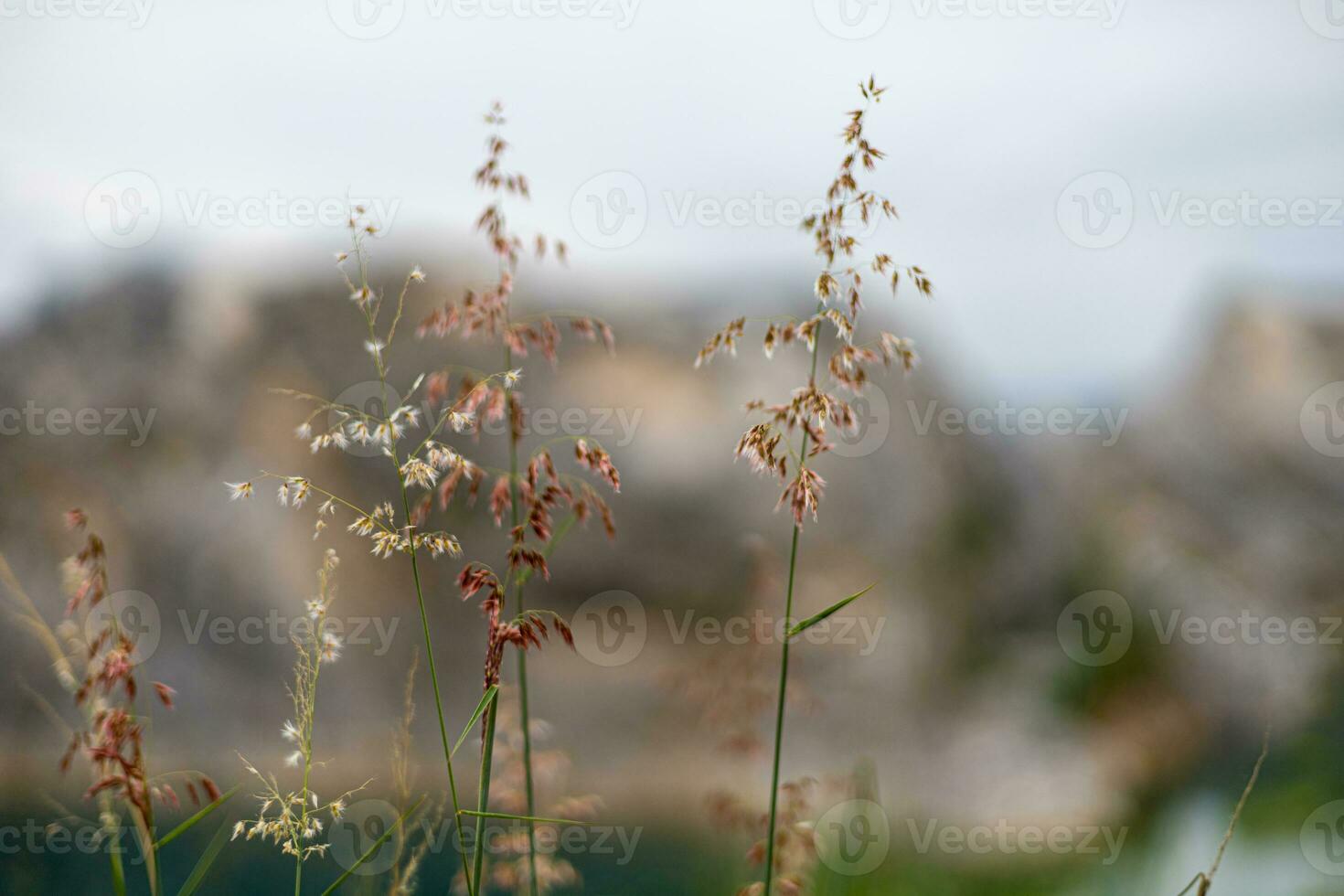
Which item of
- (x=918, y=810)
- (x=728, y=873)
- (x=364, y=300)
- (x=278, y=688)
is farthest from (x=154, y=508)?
(x=364, y=300)

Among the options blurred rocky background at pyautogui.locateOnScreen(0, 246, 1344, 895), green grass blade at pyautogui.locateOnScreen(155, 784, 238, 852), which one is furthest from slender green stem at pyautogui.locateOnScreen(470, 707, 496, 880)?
blurred rocky background at pyautogui.locateOnScreen(0, 246, 1344, 895)

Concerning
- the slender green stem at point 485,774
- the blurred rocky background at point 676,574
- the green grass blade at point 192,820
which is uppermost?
the slender green stem at point 485,774

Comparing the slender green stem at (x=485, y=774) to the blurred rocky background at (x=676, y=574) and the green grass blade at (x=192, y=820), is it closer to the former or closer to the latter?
the green grass blade at (x=192, y=820)

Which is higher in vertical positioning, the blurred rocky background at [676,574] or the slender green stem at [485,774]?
the slender green stem at [485,774]

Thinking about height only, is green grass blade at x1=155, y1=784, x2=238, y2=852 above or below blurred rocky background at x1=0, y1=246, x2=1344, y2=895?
above

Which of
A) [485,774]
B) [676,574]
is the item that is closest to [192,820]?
[485,774]

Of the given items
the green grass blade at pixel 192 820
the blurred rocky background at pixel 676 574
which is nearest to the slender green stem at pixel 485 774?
the green grass blade at pixel 192 820

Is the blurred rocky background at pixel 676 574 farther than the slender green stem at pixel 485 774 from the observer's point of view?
Yes

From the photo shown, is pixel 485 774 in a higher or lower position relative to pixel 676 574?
higher

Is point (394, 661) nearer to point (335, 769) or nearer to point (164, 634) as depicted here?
point (335, 769)

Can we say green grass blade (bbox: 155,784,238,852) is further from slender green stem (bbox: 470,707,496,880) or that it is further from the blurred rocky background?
the blurred rocky background

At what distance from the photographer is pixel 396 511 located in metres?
5.83

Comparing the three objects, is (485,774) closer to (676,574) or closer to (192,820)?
(192,820)

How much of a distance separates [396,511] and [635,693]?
191 cm
